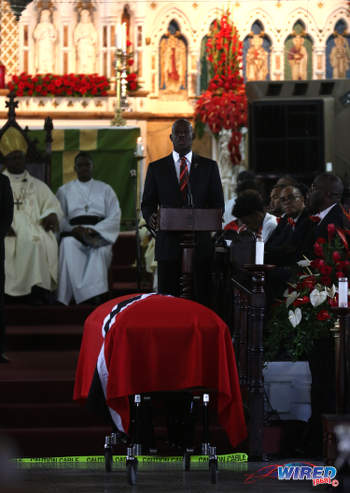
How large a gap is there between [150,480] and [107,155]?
19.9ft

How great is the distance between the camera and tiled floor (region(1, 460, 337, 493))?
5.40 metres

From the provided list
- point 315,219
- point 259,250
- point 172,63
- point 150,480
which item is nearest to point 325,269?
point 259,250

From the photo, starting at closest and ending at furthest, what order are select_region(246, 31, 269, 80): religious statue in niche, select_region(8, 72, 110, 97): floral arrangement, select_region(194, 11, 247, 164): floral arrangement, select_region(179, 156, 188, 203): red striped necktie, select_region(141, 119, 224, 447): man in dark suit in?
select_region(141, 119, 224, 447): man in dark suit < select_region(179, 156, 188, 203): red striped necktie < select_region(194, 11, 247, 164): floral arrangement < select_region(8, 72, 110, 97): floral arrangement < select_region(246, 31, 269, 80): religious statue in niche

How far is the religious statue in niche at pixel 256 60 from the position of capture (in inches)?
655

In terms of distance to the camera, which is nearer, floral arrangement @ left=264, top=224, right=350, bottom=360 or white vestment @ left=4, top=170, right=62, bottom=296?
floral arrangement @ left=264, top=224, right=350, bottom=360

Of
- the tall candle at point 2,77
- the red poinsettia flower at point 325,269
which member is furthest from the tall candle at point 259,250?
the tall candle at point 2,77

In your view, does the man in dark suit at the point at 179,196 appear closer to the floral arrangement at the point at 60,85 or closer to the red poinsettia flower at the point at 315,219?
the red poinsettia flower at the point at 315,219

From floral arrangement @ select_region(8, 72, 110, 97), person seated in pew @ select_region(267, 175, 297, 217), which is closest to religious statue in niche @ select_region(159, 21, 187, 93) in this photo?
floral arrangement @ select_region(8, 72, 110, 97)

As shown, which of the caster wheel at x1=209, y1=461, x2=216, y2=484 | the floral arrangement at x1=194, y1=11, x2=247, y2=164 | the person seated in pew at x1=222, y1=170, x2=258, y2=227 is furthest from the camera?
the floral arrangement at x1=194, y1=11, x2=247, y2=164

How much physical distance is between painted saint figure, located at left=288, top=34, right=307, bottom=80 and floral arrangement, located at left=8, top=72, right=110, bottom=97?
3045 mm

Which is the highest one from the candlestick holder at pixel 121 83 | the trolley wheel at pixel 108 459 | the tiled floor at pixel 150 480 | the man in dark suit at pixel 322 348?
the candlestick holder at pixel 121 83

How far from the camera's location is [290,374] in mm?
6816

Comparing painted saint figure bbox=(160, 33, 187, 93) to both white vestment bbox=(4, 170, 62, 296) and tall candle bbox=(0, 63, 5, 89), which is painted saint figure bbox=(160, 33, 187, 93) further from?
white vestment bbox=(4, 170, 62, 296)

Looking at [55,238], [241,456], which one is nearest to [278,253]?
[241,456]
